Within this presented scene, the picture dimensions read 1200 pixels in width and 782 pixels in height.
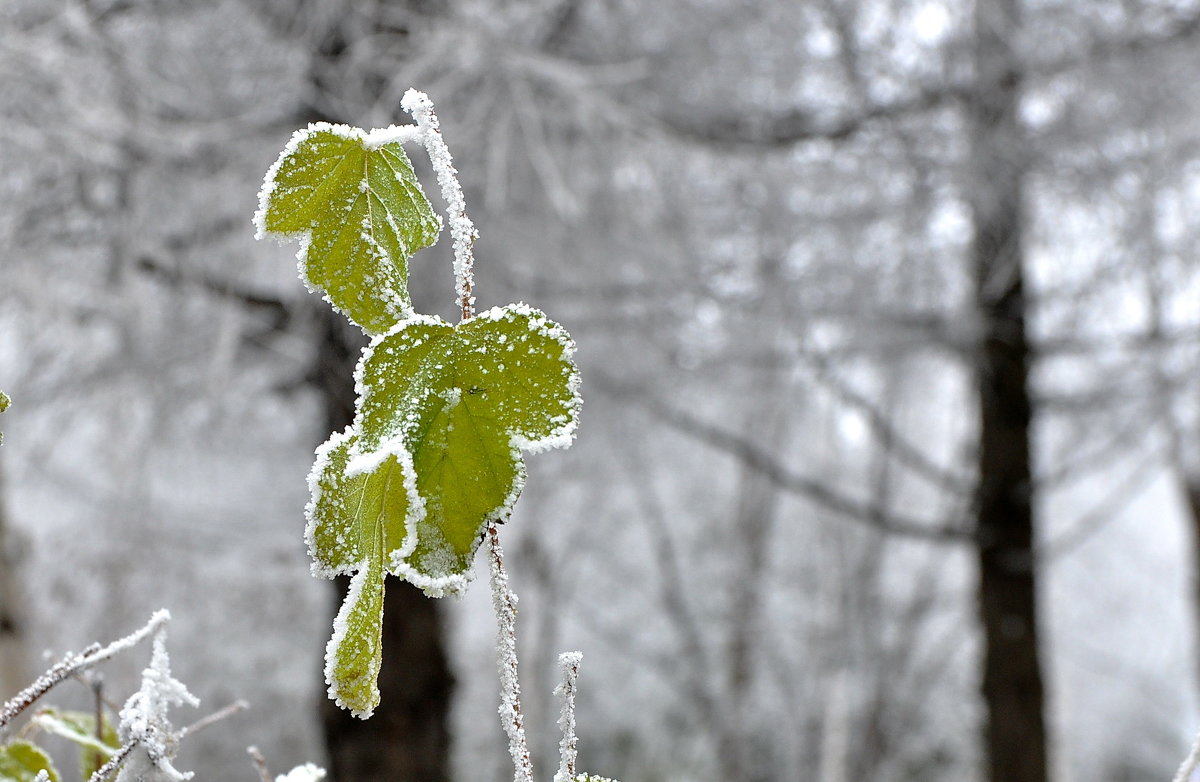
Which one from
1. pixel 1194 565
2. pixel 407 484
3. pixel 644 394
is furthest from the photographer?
pixel 1194 565

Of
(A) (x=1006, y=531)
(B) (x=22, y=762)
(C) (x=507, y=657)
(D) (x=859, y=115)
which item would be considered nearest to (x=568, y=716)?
(C) (x=507, y=657)

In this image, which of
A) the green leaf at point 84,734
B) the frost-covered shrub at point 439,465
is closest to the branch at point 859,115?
the green leaf at point 84,734

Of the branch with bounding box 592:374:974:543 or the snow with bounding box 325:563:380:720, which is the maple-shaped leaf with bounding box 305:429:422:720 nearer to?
the snow with bounding box 325:563:380:720

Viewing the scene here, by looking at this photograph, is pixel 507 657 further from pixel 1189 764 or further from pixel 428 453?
pixel 1189 764

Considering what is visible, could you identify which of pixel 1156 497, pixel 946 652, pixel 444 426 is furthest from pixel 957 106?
pixel 1156 497

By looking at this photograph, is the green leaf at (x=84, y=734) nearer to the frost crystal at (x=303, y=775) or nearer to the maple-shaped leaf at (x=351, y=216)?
the frost crystal at (x=303, y=775)

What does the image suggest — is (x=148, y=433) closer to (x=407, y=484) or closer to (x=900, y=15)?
(x=900, y=15)
